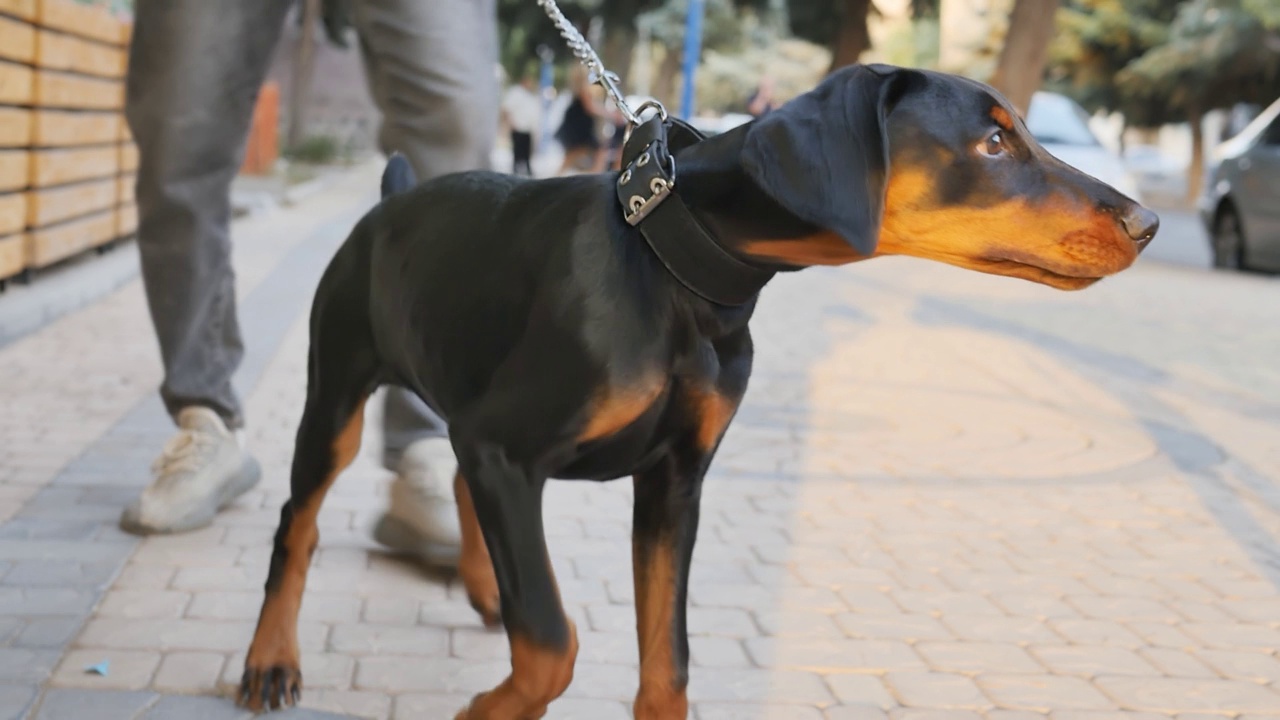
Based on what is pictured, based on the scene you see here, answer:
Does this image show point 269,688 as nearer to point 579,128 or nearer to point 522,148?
point 579,128

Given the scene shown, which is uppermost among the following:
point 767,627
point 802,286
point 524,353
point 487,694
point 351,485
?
point 524,353

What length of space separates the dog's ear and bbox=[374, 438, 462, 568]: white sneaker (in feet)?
5.75

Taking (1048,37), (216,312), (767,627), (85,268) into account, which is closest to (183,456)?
(216,312)

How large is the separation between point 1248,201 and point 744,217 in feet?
47.3

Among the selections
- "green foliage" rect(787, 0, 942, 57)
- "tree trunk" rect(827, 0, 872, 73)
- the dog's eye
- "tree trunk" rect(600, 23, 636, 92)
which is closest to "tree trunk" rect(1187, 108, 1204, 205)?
"green foliage" rect(787, 0, 942, 57)

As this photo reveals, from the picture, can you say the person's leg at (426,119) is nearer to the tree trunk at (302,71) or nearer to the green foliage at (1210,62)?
the tree trunk at (302,71)

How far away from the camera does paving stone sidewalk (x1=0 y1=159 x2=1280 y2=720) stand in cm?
324

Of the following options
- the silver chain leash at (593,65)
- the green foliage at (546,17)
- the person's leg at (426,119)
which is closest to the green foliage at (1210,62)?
the green foliage at (546,17)

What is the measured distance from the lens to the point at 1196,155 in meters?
34.2

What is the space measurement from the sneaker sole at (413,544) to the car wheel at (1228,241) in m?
14.0

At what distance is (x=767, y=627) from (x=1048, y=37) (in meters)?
15.1

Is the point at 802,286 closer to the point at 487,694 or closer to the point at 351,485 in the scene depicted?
the point at 351,485

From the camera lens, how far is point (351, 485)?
484 cm

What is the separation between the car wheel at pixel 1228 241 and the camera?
53.1 ft
